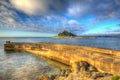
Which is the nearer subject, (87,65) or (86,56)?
(87,65)

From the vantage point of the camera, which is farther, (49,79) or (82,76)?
(49,79)

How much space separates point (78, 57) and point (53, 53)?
36.9ft

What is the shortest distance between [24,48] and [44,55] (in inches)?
742

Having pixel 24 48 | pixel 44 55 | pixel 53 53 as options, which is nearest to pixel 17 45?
pixel 24 48

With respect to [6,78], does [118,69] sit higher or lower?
higher

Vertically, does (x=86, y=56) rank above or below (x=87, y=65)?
above

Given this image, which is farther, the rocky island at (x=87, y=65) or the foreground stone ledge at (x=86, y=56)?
the foreground stone ledge at (x=86, y=56)

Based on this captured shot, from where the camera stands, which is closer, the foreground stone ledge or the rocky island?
Result: the rocky island

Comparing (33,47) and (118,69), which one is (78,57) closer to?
(118,69)

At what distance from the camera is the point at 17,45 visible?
5847 centimetres

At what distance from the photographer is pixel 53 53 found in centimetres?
3641

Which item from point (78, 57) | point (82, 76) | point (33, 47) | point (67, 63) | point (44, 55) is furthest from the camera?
point (33, 47)

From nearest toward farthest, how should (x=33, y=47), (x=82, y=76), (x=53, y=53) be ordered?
(x=82, y=76) < (x=53, y=53) < (x=33, y=47)

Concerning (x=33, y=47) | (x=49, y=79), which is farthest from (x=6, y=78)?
(x=33, y=47)
